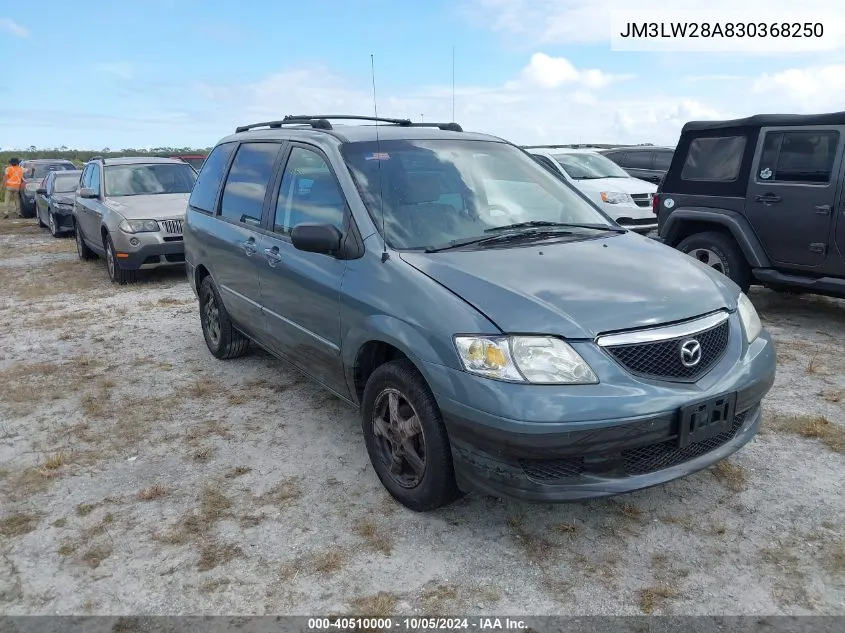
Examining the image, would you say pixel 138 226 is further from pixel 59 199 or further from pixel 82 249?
pixel 59 199

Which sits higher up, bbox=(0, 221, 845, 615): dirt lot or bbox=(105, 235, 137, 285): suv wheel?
bbox=(105, 235, 137, 285): suv wheel

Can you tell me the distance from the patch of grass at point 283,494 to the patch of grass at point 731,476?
220 centimetres

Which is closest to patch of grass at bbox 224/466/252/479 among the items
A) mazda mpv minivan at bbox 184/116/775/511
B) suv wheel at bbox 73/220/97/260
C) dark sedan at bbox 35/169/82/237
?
mazda mpv minivan at bbox 184/116/775/511

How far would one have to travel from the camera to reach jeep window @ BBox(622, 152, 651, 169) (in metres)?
18.1

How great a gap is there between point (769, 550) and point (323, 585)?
6.30 feet

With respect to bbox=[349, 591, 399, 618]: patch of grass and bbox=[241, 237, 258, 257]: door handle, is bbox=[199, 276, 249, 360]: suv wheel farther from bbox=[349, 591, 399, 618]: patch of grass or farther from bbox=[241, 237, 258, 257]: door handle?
bbox=[349, 591, 399, 618]: patch of grass

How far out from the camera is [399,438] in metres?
3.34

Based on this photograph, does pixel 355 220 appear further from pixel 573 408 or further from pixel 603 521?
pixel 603 521

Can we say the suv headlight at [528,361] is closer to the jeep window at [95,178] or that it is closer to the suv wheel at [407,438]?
the suv wheel at [407,438]

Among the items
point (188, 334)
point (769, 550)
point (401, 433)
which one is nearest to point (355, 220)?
point (401, 433)

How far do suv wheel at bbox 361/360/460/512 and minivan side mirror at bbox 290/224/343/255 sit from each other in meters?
0.69

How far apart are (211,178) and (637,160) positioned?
15.0m

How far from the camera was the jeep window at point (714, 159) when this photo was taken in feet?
22.9

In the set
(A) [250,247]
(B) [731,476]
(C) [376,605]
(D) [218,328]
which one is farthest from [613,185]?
(C) [376,605]
